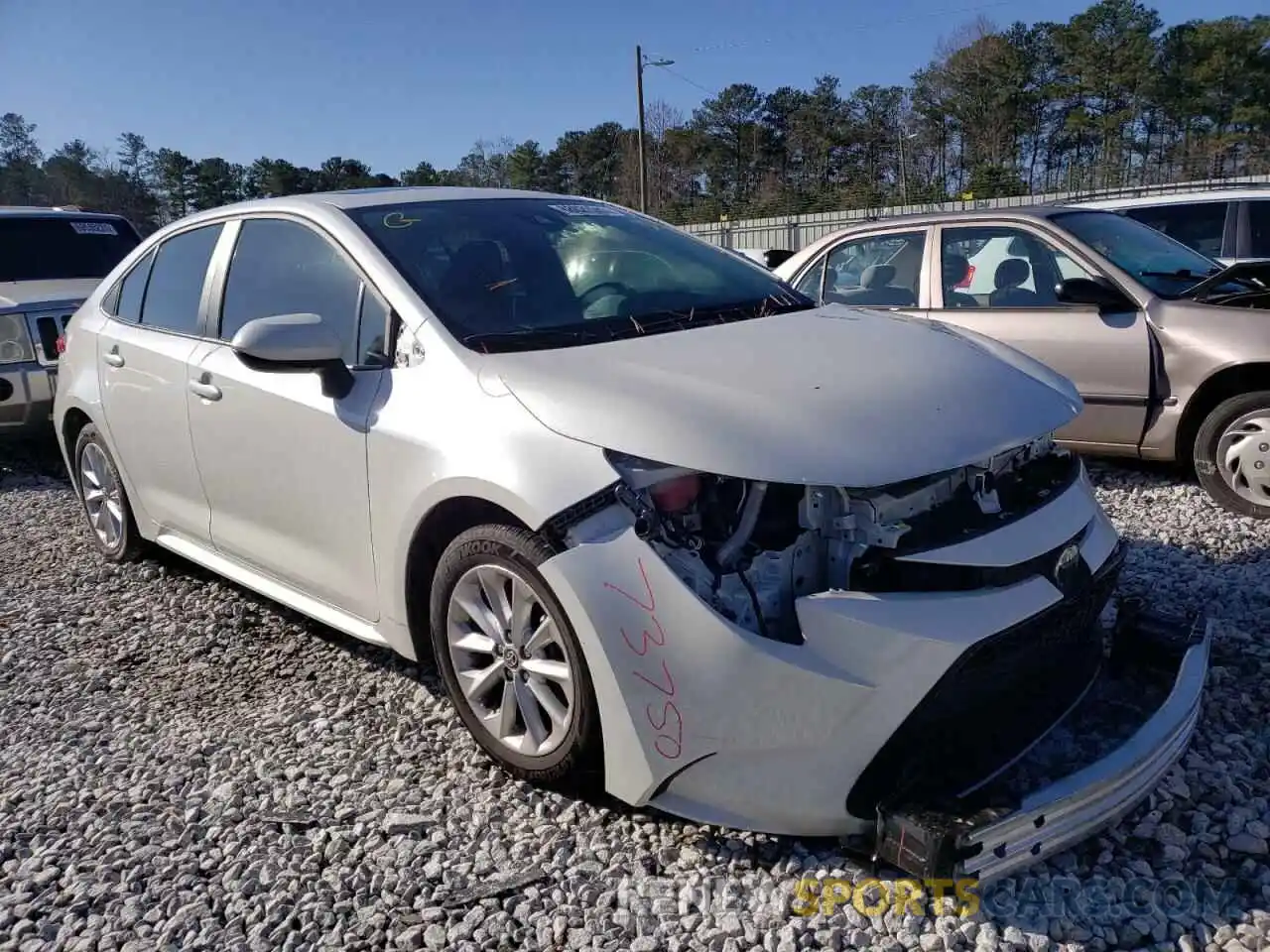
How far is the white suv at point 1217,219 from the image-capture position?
7.84 m

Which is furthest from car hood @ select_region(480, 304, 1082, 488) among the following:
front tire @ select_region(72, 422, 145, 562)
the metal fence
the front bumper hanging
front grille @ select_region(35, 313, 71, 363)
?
the metal fence

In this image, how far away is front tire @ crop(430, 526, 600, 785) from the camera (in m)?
2.47

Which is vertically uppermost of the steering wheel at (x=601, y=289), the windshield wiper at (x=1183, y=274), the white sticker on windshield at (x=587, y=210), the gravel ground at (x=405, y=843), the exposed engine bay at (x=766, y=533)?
the white sticker on windshield at (x=587, y=210)

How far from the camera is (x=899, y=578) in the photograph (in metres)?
2.25

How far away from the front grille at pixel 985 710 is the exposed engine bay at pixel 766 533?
219 mm

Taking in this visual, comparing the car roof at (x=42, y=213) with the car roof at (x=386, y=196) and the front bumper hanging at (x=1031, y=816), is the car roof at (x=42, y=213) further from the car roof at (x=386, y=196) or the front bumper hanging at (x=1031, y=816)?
the front bumper hanging at (x=1031, y=816)

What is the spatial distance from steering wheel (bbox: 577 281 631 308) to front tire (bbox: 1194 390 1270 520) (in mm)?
3386

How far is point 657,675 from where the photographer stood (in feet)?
7.38

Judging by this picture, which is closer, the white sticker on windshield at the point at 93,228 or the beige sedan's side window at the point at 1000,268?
the beige sedan's side window at the point at 1000,268

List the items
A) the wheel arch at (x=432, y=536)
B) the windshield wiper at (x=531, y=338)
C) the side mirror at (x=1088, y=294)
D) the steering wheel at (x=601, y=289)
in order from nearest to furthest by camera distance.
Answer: the wheel arch at (x=432, y=536), the windshield wiper at (x=531, y=338), the steering wheel at (x=601, y=289), the side mirror at (x=1088, y=294)

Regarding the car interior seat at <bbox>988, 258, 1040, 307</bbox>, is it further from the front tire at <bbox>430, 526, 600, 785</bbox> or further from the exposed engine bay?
the front tire at <bbox>430, 526, 600, 785</bbox>

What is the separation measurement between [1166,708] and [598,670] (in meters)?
1.43

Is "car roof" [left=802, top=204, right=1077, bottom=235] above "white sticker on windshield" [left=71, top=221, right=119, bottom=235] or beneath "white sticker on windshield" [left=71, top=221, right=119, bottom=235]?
beneath

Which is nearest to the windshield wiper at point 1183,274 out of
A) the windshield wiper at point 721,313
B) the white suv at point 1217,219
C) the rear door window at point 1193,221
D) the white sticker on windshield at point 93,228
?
the white suv at point 1217,219
